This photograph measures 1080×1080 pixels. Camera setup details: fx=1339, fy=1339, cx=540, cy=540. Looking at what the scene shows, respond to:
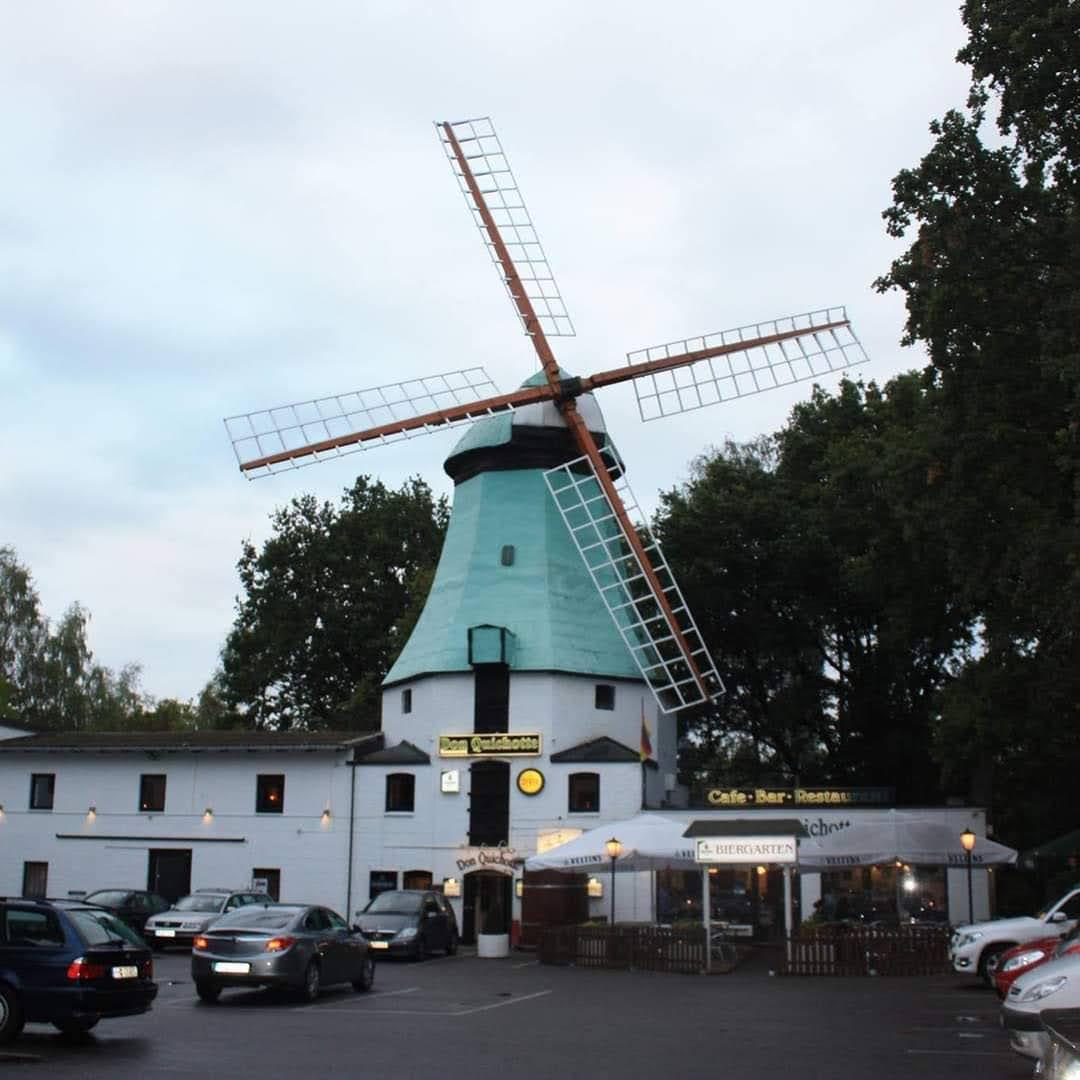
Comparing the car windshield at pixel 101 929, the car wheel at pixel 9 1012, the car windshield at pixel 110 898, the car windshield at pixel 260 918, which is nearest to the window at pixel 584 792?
the car windshield at pixel 110 898

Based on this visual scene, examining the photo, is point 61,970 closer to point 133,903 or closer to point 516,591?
point 133,903

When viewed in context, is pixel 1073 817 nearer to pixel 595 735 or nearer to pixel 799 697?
pixel 799 697

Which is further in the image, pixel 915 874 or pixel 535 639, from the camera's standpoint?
pixel 535 639

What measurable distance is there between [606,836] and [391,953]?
5863mm

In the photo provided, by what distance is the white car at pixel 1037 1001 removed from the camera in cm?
1248

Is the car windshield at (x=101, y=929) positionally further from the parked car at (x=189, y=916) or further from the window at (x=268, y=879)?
the window at (x=268, y=879)

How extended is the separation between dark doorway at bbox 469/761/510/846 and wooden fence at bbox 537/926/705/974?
294 inches

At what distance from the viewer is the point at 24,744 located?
44531 mm

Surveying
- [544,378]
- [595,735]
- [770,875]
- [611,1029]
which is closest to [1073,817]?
[770,875]

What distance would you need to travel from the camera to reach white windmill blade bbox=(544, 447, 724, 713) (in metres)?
41.2

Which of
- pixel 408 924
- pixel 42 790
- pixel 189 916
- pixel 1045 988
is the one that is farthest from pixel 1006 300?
pixel 42 790

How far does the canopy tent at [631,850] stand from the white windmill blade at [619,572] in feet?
32.1

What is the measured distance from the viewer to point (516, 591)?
41.3m

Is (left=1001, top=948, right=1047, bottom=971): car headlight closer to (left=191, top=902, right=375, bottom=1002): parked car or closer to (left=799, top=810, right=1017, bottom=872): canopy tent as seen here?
(left=191, top=902, right=375, bottom=1002): parked car
